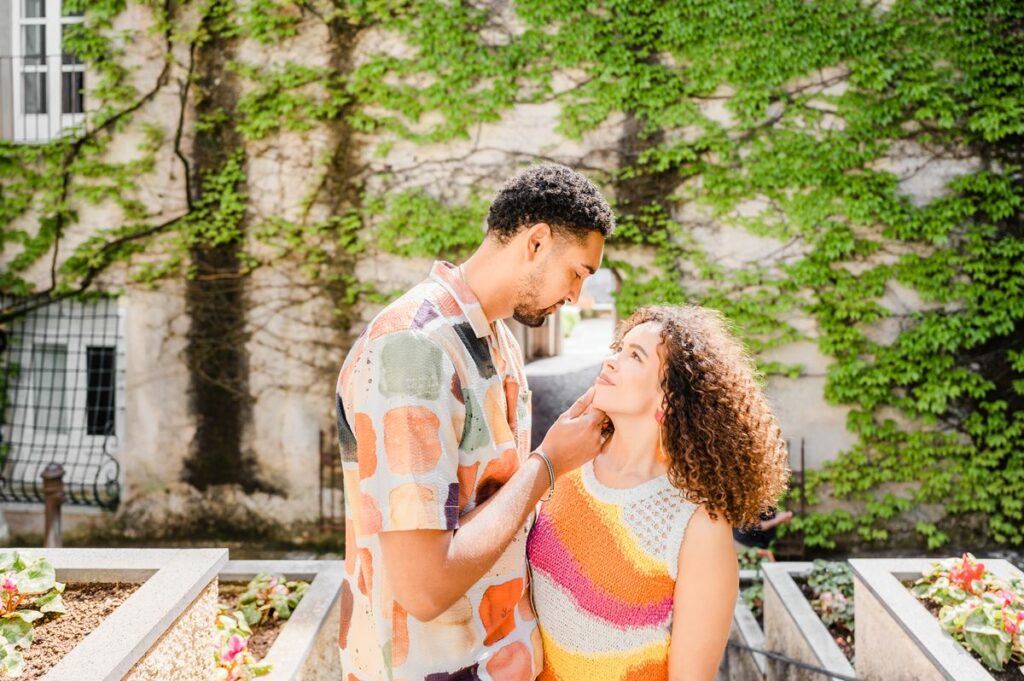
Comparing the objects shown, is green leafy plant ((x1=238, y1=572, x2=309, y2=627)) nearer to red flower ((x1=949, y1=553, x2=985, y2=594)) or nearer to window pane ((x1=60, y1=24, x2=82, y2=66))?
red flower ((x1=949, y1=553, x2=985, y2=594))

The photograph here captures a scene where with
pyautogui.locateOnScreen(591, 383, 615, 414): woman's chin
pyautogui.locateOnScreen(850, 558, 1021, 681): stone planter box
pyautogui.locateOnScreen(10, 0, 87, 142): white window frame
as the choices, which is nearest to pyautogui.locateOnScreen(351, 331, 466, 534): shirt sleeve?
pyautogui.locateOnScreen(591, 383, 615, 414): woman's chin

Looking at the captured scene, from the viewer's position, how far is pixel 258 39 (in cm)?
672

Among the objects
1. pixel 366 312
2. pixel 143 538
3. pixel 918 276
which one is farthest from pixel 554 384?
pixel 143 538

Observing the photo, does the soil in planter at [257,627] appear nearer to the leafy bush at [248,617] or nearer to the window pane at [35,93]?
the leafy bush at [248,617]

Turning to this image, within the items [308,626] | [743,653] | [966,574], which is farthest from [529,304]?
[743,653]

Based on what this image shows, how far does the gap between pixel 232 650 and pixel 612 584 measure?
182 centimetres

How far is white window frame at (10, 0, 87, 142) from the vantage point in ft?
23.5

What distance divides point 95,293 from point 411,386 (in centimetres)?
675

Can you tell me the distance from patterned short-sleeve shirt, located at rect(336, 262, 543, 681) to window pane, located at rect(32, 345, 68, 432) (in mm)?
6717

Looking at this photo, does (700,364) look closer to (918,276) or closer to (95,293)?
(918,276)

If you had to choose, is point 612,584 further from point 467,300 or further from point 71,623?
point 71,623

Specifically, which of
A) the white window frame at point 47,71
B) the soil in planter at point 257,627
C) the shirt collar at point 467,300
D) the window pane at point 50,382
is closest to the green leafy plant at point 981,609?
the shirt collar at point 467,300

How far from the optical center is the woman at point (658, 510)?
1.76 metres

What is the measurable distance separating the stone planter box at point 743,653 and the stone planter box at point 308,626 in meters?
2.04
